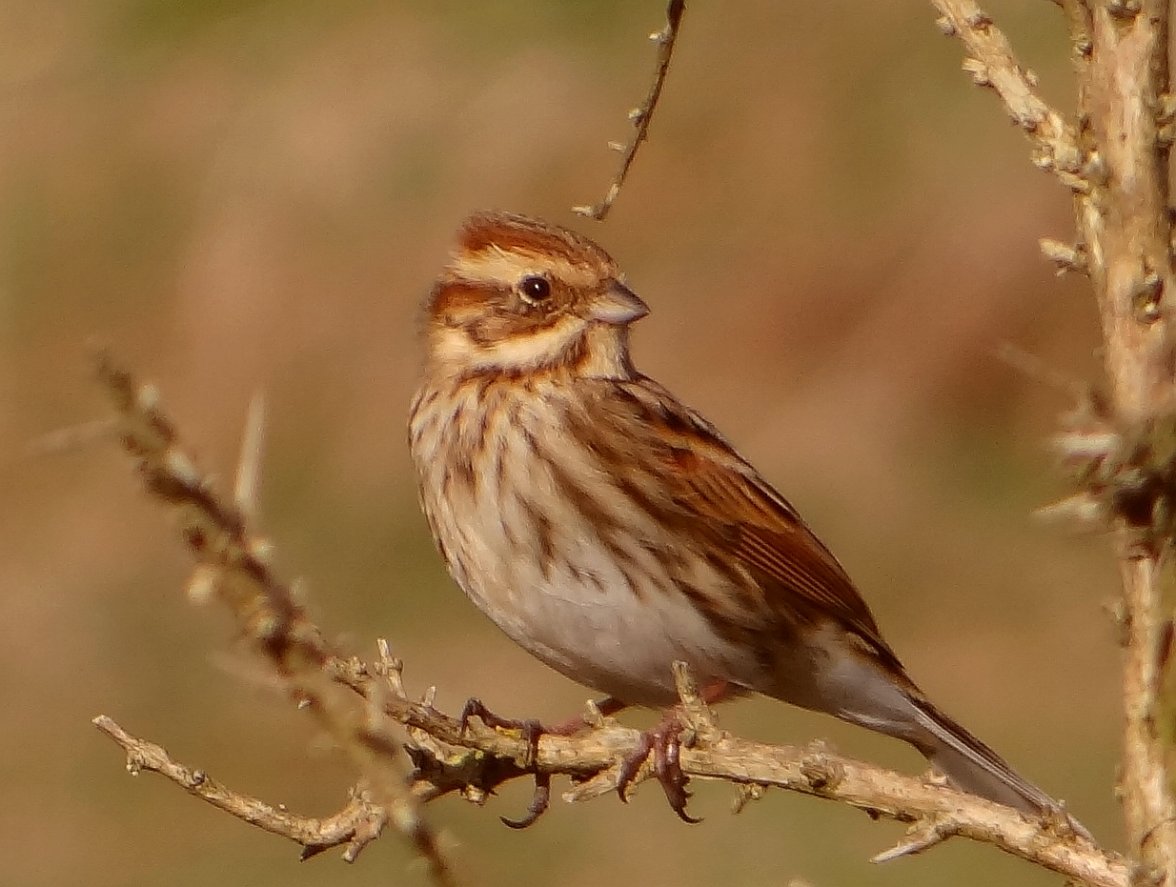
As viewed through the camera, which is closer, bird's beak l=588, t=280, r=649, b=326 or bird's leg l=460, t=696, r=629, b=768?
bird's leg l=460, t=696, r=629, b=768

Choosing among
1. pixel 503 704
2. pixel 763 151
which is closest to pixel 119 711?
pixel 503 704

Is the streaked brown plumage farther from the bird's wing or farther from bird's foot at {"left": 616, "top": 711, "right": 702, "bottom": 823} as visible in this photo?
bird's foot at {"left": 616, "top": 711, "right": 702, "bottom": 823}

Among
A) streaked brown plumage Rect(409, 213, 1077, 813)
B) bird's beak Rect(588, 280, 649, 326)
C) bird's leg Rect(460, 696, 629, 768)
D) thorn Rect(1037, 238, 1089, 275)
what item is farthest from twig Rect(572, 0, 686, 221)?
bird's beak Rect(588, 280, 649, 326)

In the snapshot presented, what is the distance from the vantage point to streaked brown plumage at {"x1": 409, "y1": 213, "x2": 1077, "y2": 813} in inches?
200

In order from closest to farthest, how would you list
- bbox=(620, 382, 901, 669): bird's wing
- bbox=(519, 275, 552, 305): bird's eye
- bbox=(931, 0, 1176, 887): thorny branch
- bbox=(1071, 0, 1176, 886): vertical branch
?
bbox=(931, 0, 1176, 887): thorny branch < bbox=(1071, 0, 1176, 886): vertical branch < bbox=(620, 382, 901, 669): bird's wing < bbox=(519, 275, 552, 305): bird's eye

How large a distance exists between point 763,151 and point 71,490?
15.6 ft

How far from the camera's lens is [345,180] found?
51.0 feet

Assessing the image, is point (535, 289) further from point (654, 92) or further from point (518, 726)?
point (654, 92)

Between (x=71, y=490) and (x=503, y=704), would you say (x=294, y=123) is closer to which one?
(x=71, y=490)

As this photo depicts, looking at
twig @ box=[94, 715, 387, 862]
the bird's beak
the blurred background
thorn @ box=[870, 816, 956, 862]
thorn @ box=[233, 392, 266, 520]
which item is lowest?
thorn @ box=[233, 392, 266, 520]

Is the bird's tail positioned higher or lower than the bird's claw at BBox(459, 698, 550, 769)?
higher

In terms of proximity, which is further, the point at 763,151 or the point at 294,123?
the point at 294,123

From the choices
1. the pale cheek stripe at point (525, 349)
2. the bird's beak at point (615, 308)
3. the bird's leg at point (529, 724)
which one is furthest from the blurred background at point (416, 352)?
the bird's beak at point (615, 308)

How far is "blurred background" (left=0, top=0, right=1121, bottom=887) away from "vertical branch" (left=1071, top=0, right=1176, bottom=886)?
7838 mm
